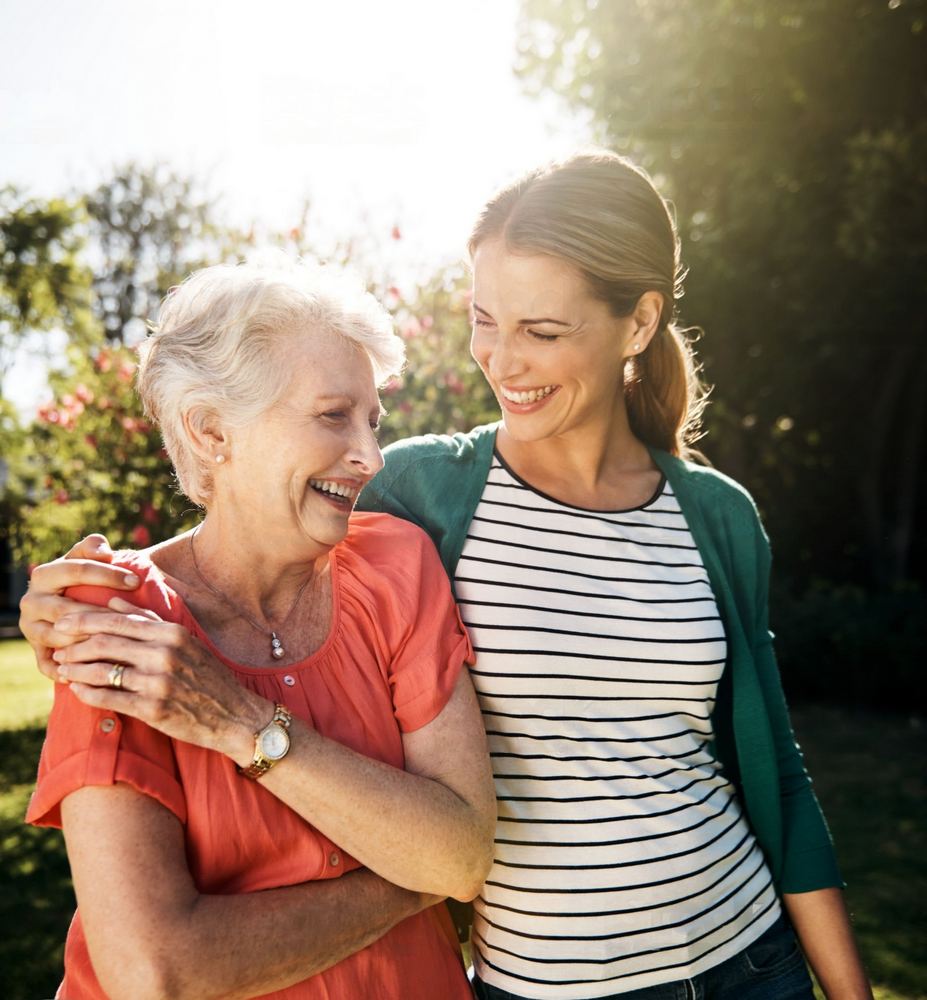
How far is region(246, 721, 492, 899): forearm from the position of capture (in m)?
1.67

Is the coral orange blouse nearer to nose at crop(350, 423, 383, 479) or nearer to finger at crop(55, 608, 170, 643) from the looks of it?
finger at crop(55, 608, 170, 643)

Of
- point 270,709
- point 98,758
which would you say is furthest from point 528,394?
point 98,758

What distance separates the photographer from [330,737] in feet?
6.12

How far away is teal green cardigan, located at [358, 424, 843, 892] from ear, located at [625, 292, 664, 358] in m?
0.32

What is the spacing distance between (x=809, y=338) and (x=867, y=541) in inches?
124

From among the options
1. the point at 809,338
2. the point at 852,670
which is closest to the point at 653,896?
the point at 852,670

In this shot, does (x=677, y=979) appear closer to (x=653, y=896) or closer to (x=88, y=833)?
(x=653, y=896)

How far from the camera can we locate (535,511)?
2.35 m

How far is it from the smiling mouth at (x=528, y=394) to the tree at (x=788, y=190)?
7.96m

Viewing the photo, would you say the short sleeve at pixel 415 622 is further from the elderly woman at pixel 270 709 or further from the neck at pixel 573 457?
the neck at pixel 573 457

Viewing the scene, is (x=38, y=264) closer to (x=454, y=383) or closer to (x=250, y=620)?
(x=454, y=383)

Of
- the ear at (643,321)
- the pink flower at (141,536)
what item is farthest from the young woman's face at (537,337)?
the pink flower at (141,536)

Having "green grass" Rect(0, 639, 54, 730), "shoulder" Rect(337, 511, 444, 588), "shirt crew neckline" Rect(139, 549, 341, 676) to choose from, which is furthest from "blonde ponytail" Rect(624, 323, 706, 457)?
"green grass" Rect(0, 639, 54, 730)

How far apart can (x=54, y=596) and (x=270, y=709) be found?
0.40 metres
